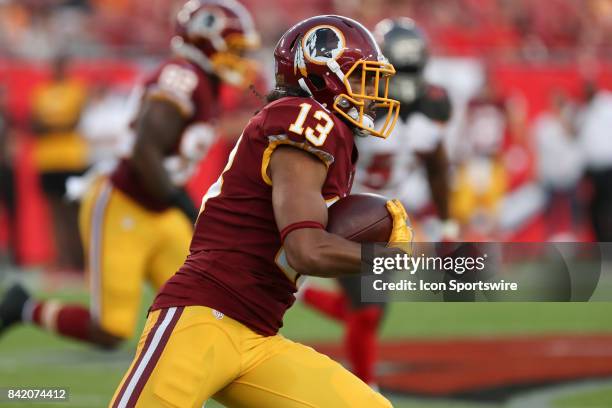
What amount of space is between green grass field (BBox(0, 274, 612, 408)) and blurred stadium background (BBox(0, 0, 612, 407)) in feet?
0.11

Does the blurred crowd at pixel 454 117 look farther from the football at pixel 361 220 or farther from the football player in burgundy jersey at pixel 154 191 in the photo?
the football at pixel 361 220

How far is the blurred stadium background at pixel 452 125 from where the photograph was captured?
351 inches

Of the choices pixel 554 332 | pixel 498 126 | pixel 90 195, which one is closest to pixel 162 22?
pixel 498 126

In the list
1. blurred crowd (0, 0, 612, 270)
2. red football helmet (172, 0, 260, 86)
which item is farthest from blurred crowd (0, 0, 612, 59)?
red football helmet (172, 0, 260, 86)

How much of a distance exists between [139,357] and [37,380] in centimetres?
302

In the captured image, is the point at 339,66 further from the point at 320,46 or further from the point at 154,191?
the point at 154,191

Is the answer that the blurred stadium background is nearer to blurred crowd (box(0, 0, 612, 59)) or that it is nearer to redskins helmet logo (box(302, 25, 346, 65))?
blurred crowd (box(0, 0, 612, 59))

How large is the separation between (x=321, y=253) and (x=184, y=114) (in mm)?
2763

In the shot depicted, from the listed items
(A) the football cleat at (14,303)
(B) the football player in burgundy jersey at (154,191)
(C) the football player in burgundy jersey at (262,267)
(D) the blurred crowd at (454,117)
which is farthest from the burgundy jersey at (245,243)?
(D) the blurred crowd at (454,117)

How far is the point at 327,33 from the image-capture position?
10.7 feet

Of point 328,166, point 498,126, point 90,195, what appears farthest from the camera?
point 498,126

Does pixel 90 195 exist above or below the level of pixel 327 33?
below

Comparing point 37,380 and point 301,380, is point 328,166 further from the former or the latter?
point 37,380

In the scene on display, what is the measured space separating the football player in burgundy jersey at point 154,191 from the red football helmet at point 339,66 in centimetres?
230
